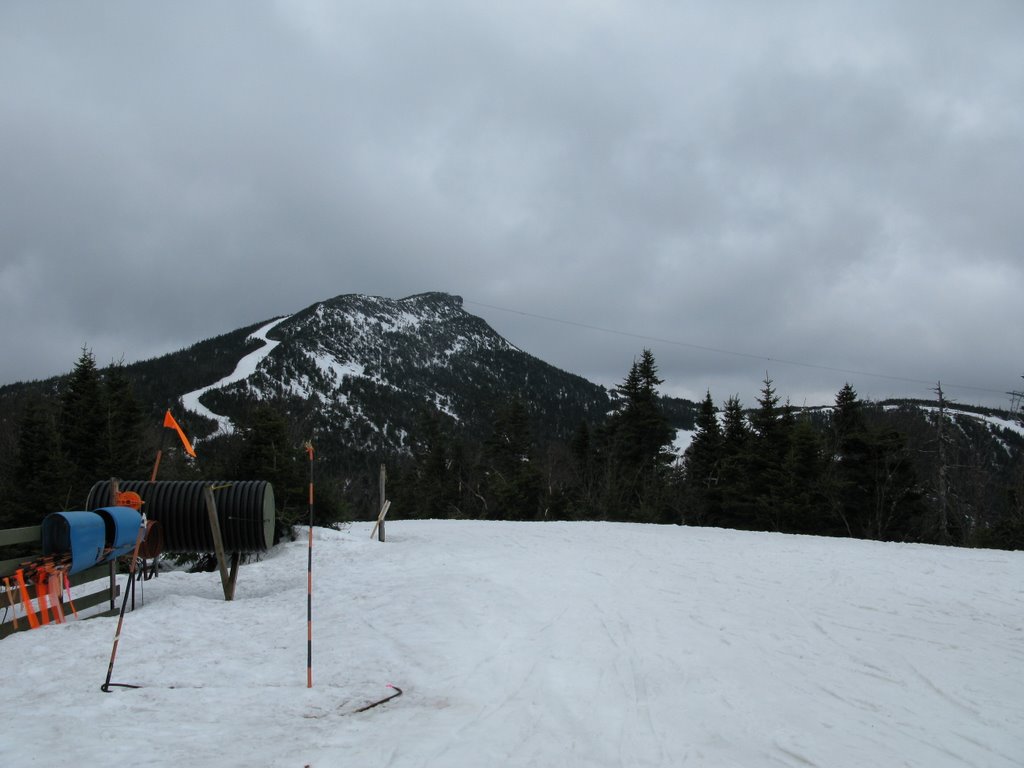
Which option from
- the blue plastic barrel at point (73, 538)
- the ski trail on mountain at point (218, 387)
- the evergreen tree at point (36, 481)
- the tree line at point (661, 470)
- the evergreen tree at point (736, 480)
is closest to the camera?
the blue plastic barrel at point (73, 538)

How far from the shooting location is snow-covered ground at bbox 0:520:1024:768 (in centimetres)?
427

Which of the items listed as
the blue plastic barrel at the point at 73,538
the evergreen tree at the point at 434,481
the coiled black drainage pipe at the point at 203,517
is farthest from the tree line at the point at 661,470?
the evergreen tree at the point at 434,481

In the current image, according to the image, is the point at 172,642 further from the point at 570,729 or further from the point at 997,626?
the point at 997,626

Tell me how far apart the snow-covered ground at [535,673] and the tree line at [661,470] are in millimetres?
7137

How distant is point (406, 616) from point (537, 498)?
33.0 metres

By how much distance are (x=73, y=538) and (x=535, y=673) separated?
5862 millimetres

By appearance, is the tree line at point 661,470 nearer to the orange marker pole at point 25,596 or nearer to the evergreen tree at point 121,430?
the evergreen tree at point 121,430

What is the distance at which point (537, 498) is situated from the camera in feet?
132

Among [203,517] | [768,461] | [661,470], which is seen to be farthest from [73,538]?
[661,470]

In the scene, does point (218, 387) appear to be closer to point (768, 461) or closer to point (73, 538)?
point (768, 461)

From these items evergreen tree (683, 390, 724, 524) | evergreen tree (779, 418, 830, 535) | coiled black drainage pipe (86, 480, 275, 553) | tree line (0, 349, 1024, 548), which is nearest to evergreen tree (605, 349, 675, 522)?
tree line (0, 349, 1024, 548)

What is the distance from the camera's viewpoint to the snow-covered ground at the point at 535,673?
4.27 meters

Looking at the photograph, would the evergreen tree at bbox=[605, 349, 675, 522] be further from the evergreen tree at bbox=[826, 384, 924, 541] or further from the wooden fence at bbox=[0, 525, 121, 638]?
the wooden fence at bbox=[0, 525, 121, 638]

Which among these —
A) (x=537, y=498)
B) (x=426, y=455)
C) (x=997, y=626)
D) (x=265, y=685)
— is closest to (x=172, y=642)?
(x=265, y=685)
